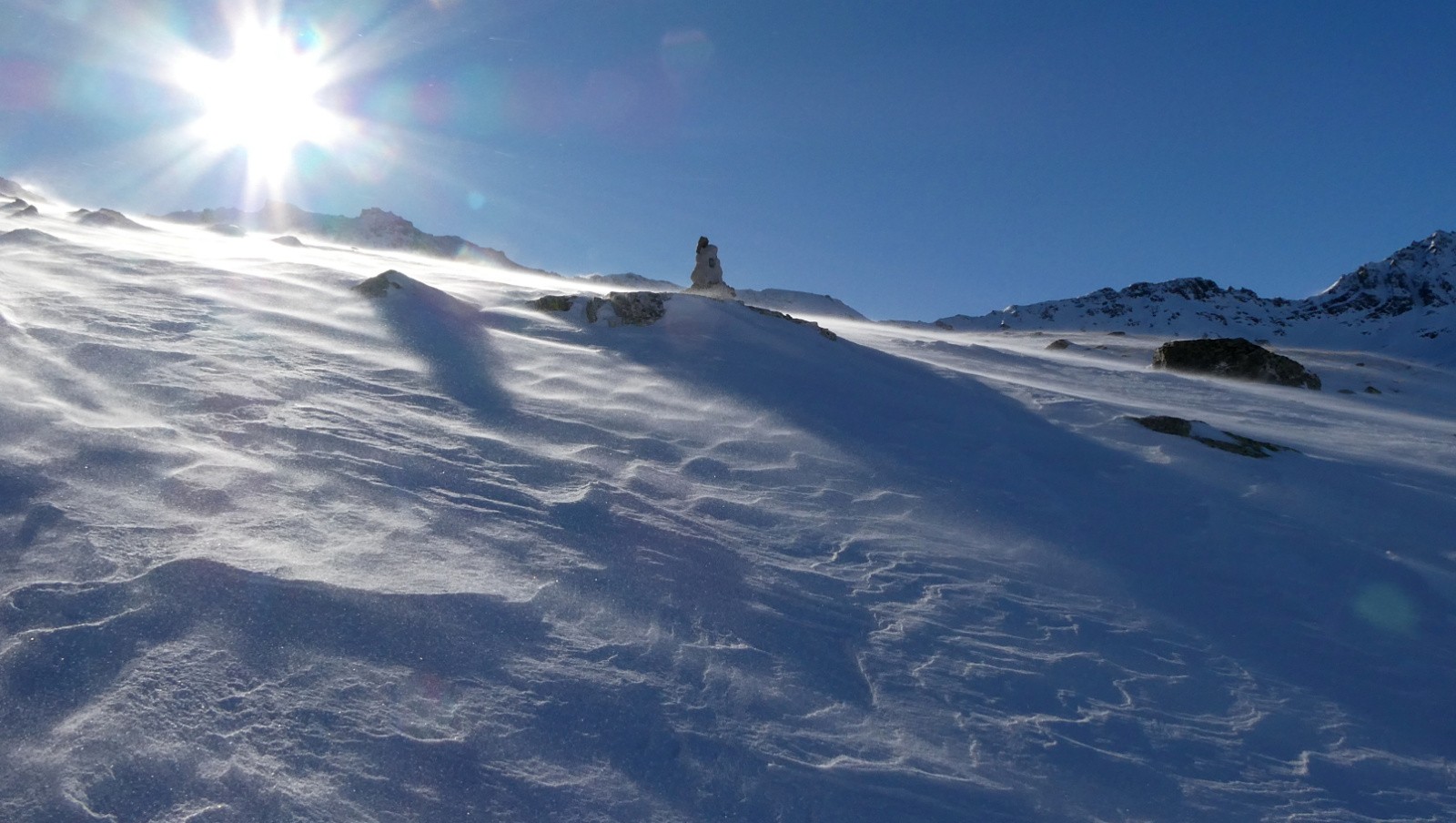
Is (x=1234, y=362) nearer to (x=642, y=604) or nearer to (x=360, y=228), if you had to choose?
(x=642, y=604)

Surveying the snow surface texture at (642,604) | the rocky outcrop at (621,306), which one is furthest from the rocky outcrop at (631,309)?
the snow surface texture at (642,604)

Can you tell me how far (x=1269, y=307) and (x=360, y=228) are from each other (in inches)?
4009

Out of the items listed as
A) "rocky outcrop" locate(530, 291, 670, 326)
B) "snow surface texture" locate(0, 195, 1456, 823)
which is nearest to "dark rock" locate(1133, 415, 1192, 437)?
"snow surface texture" locate(0, 195, 1456, 823)

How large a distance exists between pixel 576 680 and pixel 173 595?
1577mm

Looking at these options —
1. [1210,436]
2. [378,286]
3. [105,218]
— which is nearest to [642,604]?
[1210,436]

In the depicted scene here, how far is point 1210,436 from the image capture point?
25.8ft

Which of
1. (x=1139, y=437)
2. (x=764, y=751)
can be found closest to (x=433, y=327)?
(x=764, y=751)

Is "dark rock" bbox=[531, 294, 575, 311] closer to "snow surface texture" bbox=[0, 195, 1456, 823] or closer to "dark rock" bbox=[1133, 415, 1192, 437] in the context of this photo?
"snow surface texture" bbox=[0, 195, 1456, 823]

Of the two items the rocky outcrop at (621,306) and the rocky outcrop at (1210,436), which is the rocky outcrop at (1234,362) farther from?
the rocky outcrop at (621,306)

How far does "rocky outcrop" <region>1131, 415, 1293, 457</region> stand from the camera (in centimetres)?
766

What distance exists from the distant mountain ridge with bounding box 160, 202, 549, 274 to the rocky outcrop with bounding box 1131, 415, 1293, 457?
72740 mm

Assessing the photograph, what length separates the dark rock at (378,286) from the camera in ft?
29.9

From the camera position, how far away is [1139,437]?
775cm

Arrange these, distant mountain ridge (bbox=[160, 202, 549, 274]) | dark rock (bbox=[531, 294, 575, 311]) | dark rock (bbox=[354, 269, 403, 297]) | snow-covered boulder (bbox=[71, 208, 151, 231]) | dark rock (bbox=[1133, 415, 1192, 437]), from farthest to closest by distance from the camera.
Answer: distant mountain ridge (bbox=[160, 202, 549, 274]) → snow-covered boulder (bbox=[71, 208, 151, 231]) → dark rock (bbox=[531, 294, 575, 311]) → dark rock (bbox=[354, 269, 403, 297]) → dark rock (bbox=[1133, 415, 1192, 437])
